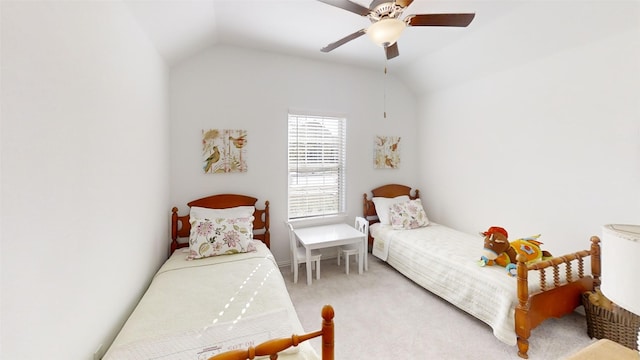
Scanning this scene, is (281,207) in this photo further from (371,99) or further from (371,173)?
(371,99)

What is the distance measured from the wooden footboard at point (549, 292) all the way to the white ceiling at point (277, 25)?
2.17m

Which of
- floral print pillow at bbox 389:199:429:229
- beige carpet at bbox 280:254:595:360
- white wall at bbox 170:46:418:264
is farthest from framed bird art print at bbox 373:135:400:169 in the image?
beige carpet at bbox 280:254:595:360

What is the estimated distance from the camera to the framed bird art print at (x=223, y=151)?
2898 mm

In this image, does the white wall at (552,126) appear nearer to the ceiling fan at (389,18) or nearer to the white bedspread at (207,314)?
the ceiling fan at (389,18)

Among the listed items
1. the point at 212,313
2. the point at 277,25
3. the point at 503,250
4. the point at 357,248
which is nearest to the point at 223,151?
the point at 277,25

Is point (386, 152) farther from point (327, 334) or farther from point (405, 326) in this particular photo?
point (327, 334)

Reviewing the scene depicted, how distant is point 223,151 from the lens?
9.70 feet

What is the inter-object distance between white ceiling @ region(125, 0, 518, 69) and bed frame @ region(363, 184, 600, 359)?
217 centimetres

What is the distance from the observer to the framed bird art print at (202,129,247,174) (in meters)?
2.90

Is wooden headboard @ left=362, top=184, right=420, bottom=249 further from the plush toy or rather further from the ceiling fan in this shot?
the ceiling fan

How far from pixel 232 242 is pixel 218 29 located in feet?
7.13

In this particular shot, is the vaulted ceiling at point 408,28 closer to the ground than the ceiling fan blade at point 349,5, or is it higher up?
higher up

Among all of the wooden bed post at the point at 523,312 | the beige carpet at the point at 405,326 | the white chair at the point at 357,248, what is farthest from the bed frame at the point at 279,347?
the white chair at the point at 357,248

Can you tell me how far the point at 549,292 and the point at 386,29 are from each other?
2.29 meters
